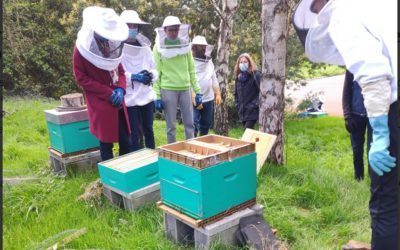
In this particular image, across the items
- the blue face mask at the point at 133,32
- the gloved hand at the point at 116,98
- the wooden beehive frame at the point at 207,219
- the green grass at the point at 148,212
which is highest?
the blue face mask at the point at 133,32

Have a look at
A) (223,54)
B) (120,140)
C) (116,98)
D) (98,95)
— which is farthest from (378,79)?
(223,54)

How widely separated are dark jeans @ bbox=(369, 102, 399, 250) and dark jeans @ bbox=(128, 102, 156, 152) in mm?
2783

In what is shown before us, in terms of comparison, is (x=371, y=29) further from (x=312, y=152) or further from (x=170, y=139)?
(x=312, y=152)

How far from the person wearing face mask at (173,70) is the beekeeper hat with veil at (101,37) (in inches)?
40.0

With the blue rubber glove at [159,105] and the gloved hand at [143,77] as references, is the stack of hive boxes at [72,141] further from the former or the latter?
the blue rubber glove at [159,105]

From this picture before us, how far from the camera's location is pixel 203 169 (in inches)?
100

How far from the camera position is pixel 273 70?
4324mm

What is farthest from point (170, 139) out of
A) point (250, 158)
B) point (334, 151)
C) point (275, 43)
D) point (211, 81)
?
point (334, 151)

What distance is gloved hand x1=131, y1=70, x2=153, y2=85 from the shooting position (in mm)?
4242

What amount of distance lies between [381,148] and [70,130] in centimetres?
330

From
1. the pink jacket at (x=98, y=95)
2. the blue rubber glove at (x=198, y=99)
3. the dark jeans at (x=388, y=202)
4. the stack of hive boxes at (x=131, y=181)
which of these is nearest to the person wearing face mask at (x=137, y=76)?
the pink jacket at (x=98, y=95)

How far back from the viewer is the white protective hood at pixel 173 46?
460cm

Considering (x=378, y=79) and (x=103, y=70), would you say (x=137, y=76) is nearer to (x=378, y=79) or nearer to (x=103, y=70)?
(x=103, y=70)

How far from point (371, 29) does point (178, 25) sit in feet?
9.49
